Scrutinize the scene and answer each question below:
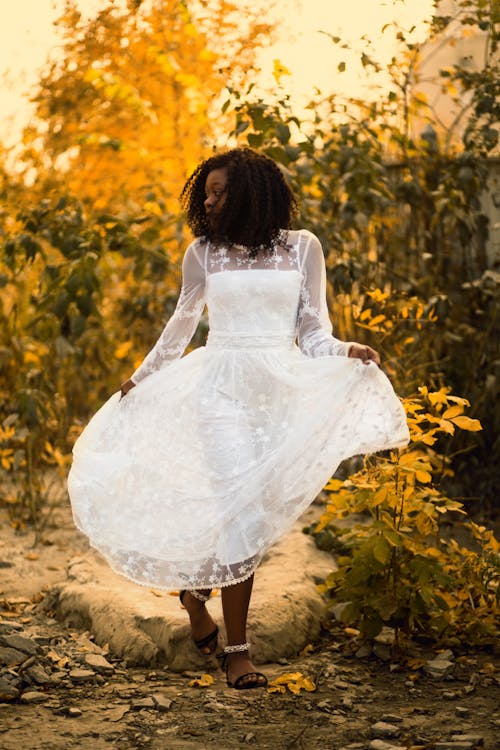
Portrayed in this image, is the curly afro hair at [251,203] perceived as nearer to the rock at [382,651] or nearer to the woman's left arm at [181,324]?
the woman's left arm at [181,324]

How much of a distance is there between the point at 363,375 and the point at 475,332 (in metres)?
2.06

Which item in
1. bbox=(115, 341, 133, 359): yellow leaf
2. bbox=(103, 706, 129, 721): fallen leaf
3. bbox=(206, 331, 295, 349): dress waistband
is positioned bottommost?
bbox=(103, 706, 129, 721): fallen leaf

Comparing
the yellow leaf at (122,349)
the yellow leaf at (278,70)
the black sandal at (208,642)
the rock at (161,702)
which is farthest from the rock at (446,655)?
the yellow leaf at (122,349)

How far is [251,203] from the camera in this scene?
3359 mm

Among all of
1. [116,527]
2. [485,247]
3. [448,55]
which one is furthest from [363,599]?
[448,55]

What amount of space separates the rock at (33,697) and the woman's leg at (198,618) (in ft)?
1.81

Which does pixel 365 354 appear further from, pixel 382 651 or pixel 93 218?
pixel 93 218

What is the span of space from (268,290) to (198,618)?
1125 millimetres

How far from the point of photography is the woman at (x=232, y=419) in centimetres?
314

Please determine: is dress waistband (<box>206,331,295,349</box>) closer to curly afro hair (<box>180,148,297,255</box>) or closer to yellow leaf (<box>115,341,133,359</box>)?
curly afro hair (<box>180,148,297,255</box>)

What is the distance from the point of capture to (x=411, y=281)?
518cm

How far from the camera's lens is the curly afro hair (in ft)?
11.0

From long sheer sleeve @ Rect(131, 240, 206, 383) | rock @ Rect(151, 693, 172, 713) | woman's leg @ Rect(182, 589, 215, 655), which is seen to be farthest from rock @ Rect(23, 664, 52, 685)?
long sheer sleeve @ Rect(131, 240, 206, 383)

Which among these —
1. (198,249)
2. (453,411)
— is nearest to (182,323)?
(198,249)
